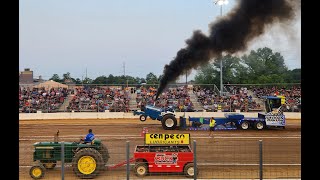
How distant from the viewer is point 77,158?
9.45 meters

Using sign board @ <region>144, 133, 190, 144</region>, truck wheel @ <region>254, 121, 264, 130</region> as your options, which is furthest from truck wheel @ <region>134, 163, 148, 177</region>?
truck wheel @ <region>254, 121, 264, 130</region>

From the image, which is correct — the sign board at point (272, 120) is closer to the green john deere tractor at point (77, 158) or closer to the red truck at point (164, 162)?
the red truck at point (164, 162)

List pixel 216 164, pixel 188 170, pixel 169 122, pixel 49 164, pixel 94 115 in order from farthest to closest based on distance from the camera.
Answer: pixel 94 115, pixel 169 122, pixel 216 164, pixel 49 164, pixel 188 170

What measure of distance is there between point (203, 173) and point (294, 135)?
11.2 metres

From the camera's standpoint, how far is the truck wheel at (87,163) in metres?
9.44

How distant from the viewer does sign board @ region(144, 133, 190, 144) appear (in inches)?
389

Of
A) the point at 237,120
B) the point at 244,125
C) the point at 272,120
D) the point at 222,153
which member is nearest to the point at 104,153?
the point at 222,153

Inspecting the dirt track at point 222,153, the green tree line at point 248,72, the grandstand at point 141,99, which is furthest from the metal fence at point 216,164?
the green tree line at point 248,72

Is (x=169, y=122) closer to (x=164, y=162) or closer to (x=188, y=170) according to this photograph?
(x=188, y=170)

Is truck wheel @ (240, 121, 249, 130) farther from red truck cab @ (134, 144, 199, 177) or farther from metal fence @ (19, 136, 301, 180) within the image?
red truck cab @ (134, 144, 199, 177)

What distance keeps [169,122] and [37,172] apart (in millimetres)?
11813

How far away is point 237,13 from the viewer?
20.5m

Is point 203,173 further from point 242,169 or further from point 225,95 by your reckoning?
point 225,95
